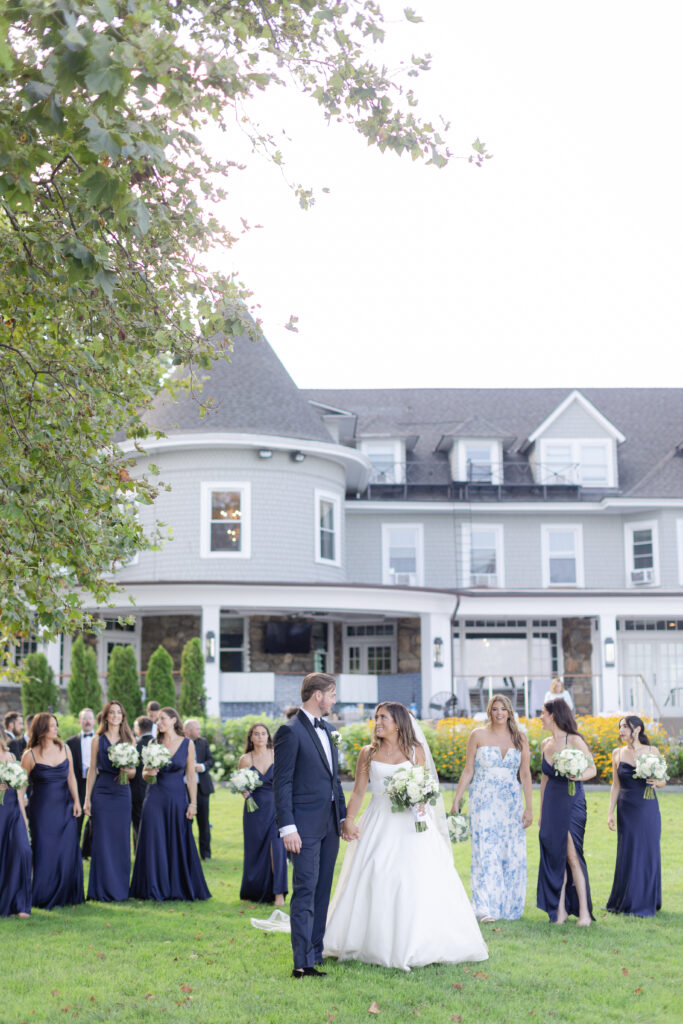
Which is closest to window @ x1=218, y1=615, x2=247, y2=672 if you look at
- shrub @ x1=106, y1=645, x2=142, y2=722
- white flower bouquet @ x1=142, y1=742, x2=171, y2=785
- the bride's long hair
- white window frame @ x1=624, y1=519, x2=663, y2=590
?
shrub @ x1=106, y1=645, x2=142, y2=722

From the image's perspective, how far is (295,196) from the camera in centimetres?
844

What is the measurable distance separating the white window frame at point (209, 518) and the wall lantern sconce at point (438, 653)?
492cm

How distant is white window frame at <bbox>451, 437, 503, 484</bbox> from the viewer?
31.7 m

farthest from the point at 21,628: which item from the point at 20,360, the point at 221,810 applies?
the point at 221,810

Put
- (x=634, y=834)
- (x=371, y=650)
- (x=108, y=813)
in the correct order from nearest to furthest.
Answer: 1. (x=634, y=834)
2. (x=108, y=813)
3. (x=371, y=650)

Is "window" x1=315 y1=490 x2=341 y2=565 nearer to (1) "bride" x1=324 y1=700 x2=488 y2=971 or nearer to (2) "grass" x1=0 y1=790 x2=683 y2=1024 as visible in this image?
(2) "grass" x1=0 y1=790 x2=683 y2=1024

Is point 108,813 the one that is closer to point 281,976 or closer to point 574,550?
point 281,976

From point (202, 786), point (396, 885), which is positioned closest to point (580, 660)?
point (202, 786)

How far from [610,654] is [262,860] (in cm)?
1623

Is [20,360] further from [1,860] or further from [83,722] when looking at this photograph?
[83,722]

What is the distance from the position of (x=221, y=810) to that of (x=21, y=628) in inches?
409

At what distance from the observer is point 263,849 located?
37.1 feet

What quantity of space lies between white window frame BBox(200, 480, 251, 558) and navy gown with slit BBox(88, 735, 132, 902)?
48.5 ft

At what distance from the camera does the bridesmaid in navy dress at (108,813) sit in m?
11.4
